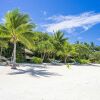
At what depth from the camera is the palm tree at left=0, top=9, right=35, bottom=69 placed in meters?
21.8

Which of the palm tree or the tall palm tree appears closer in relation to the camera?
the palm tree

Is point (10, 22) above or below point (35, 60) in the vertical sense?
above

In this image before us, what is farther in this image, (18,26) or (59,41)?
(59,41)

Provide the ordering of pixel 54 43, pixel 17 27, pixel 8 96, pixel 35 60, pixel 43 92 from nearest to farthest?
pixel 8 96 → pixel 43 92 → pixel 17 27 → pixel 35 60 → pixel 54 43

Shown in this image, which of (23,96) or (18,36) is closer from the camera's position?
(23,96)

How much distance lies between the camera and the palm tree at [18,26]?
2185 centimetres

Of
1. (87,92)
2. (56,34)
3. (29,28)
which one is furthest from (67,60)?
(87,92)

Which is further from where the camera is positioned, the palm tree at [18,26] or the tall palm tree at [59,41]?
the tall palm tree at [59,41]

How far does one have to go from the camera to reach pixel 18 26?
72.3ft

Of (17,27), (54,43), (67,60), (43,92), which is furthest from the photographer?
(67,60)

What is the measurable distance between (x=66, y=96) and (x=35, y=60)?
87.3 feet

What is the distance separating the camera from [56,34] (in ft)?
143

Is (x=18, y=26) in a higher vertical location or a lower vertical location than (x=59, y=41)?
lower

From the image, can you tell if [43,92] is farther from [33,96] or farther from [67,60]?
[67,60]
